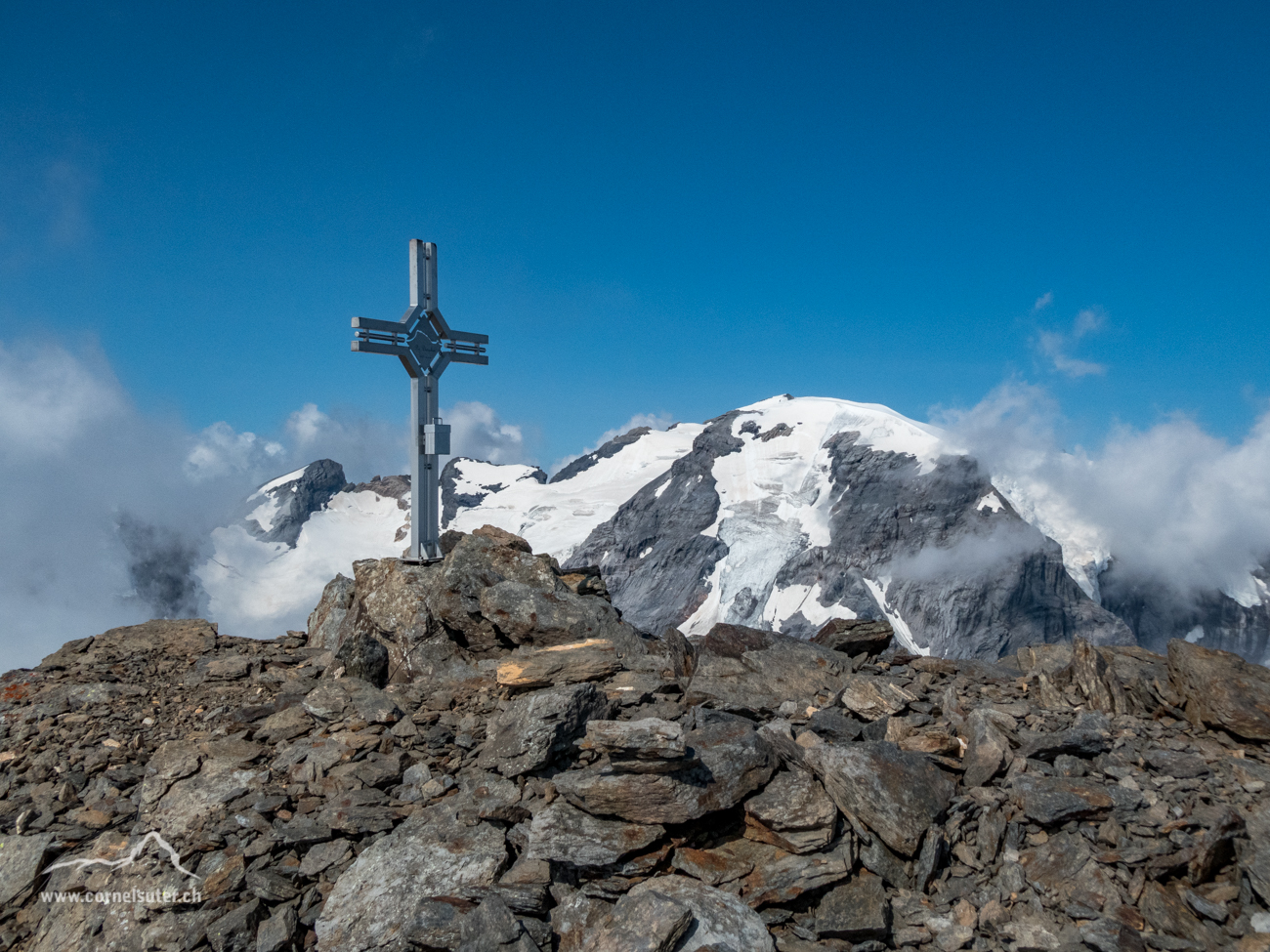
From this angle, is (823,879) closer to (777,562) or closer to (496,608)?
(496,608)

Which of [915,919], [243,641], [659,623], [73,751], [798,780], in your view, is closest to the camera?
[915,919]

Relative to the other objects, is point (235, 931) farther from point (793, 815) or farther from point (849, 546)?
point (849, 546)

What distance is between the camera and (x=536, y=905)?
21.7ft

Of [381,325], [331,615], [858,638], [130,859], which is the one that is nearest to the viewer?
[130,859]

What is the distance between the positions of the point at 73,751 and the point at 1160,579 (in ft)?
514

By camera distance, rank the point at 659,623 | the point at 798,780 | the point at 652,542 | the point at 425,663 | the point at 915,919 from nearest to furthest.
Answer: the point at 915,919, the point at 798,780, the point at 425,663, the point at 659,623, the point at 652,542

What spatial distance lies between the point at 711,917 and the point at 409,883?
301cm

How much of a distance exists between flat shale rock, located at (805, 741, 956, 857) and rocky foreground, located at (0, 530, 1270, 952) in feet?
0.11

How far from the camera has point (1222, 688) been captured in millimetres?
8492

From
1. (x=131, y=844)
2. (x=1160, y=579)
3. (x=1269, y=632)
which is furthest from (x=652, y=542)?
(x=131, y=844)

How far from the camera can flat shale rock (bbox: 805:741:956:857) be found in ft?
23.5

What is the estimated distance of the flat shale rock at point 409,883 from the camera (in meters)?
6.62

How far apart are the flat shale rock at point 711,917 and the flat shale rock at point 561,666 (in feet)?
13.5

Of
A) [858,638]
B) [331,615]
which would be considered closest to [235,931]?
[331,615]
